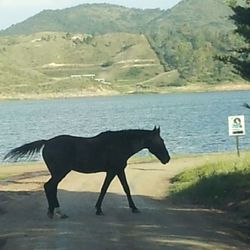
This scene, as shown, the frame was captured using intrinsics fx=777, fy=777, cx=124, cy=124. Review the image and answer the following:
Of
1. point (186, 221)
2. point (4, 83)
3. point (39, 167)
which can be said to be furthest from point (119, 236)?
point (4, 83)

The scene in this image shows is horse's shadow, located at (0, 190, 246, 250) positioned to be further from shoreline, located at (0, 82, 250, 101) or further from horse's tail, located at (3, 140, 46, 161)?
shoreline, located at (0, 82, 250, 101)

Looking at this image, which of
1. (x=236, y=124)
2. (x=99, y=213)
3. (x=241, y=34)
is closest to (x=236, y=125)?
(x=236, y=124)

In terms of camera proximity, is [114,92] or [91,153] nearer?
[91,153]

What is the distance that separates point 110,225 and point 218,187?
23.0 feet

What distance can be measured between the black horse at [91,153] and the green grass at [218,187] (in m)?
2.77

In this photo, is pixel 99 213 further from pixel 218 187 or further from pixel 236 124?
pixel 236 124

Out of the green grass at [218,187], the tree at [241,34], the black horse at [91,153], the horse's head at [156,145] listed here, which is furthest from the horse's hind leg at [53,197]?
the tree at [241,34]

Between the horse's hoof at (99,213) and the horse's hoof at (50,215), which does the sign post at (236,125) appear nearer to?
the horse's hoof at (99,213)

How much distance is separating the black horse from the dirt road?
670 millimetres

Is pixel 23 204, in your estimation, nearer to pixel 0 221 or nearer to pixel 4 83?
Result: pixel 0 221

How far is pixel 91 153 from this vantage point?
624 inches

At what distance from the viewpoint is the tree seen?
15942 millimetres

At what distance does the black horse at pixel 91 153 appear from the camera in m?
15.7

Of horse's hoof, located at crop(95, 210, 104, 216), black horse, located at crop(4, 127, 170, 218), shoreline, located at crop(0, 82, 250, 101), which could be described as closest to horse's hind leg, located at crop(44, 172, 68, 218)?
black horse, located at crop(4, 127, 170, 218)
